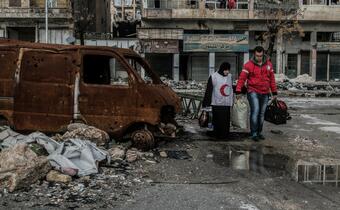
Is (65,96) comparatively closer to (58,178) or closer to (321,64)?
(58,178)

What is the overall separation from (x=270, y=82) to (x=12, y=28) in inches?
1448

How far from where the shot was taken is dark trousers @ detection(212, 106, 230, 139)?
1147cm

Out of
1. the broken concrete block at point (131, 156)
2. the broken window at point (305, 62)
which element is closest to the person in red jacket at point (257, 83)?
the broken concrete block at point (131, 156)

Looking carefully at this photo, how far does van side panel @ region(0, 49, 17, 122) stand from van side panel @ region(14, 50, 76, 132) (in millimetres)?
116

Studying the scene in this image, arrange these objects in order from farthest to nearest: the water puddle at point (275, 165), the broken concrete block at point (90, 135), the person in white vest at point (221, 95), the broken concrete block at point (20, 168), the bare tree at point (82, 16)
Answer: the bare tree at point (82, 16) → the person in white vest at point (221, 95) → the broken concrete block at point (90, 135) → the water puddle at point (275, 165) → the broken concrete block at point (20, 168)

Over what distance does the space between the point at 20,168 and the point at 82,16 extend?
141 ft

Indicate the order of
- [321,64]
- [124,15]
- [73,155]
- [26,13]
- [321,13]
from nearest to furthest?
1. [73,155]
2. [26,13]
3. [321,13]
4. [321,64]
5. [124,15]

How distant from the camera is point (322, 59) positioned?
4806 centimetres

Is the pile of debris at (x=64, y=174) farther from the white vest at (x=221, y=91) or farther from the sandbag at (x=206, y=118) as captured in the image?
the sandbag at (x=206, y=118)

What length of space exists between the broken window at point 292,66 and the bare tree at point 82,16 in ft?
58.0

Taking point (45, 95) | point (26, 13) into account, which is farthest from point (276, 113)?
point (26, 13)

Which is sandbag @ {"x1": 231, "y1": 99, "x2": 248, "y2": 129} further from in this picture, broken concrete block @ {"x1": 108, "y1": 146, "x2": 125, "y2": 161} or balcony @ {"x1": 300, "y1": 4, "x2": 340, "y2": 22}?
balcony @ {"x1": 300, "y1": 4, "x2": 340, "y2": 22}

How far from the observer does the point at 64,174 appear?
7.57 metres

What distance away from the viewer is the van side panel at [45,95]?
10.2 m
